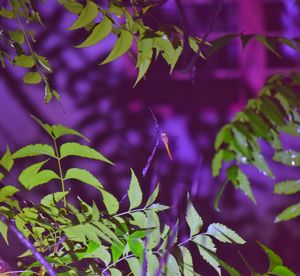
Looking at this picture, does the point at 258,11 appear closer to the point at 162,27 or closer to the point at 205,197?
the point at 205,197

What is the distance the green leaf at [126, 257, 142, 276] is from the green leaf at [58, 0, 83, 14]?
0.54m

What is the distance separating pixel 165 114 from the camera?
3.78m

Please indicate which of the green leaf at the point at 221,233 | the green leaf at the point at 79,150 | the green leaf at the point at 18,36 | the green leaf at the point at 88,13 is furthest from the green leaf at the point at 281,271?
the green leaf at the point at 18,36

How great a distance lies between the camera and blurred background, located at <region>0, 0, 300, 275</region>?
359 cm

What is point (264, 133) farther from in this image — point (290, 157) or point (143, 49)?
point (143, 49)

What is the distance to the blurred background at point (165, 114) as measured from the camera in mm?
3590

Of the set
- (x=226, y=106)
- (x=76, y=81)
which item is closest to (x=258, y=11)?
(x=226, y=106)

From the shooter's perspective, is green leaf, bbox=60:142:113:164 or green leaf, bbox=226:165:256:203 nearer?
green leaf, bbox=60:142:113:164

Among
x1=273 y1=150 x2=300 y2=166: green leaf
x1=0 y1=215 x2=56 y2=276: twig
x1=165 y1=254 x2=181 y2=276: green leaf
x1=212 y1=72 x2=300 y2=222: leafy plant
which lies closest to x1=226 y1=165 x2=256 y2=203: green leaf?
x1=212 y1=72 x2=300 y2=222: leafy plant

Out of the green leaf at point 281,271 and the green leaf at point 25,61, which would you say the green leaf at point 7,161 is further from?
the green leaf at point 281,271

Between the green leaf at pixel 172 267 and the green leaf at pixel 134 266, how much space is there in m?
0.05

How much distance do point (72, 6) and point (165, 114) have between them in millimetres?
2768

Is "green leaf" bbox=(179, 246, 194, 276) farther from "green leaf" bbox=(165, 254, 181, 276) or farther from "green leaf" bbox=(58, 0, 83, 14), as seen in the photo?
"green leaf" bbox=(58, 0, 83, 14)

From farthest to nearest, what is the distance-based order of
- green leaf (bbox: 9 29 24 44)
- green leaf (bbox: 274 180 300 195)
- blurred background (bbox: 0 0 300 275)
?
blurred background (bbox: 0 0 300 275), green leaf (bbox: 274 180 300 195), green leaf (bbox: 9 29 24 44)
